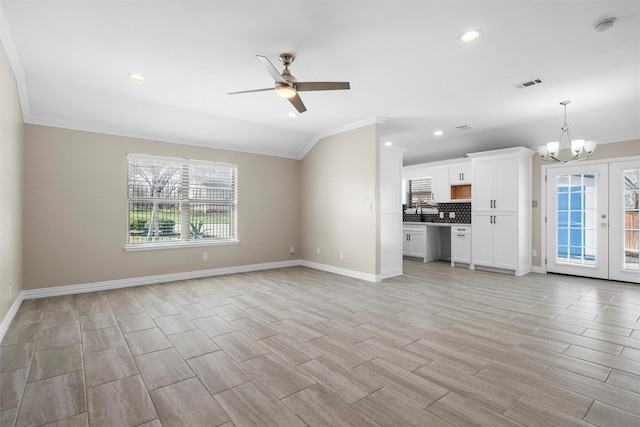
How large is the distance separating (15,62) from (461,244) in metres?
7.53

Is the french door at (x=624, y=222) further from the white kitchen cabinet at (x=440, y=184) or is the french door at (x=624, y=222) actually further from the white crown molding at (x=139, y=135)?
the white crown molding at (x=139, y=135)

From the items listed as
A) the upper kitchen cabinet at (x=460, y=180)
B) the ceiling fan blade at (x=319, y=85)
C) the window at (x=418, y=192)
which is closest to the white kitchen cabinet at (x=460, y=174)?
the upper kitchen cabinet at (x=460, y=180)

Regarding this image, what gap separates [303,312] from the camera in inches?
146

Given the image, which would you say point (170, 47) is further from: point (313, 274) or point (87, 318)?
point (313, 274)

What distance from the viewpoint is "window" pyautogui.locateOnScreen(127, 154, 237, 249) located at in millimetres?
5234

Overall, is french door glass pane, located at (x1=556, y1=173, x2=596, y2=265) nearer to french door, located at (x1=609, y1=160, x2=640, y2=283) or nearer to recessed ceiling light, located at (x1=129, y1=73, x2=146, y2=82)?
french door, located at (x1=609, y1=160, x2=640, y2=283)

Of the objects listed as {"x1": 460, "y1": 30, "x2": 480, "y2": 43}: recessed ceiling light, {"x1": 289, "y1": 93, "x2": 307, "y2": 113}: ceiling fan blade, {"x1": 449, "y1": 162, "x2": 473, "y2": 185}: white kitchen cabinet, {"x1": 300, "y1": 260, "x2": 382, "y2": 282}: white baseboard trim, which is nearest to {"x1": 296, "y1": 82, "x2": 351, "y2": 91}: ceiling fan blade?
{"x1": 289, "y1": 93, "x2": 307, "y2": 113}: ceiling fan blade

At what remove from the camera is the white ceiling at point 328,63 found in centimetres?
246

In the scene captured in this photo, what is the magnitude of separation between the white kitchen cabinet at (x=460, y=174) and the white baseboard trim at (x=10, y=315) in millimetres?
7650

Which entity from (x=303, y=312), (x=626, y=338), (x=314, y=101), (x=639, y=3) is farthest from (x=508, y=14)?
(x=303, y=312)

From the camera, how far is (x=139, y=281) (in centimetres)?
509

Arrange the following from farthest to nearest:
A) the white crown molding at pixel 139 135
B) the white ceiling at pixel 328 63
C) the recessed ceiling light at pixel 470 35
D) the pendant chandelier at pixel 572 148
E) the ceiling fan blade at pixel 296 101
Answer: the white crown molding at pixel 139 135 → the pendant chandelier at pixel 572 148 → the ceiling fan blade at pixel 296 101 → the recessed ceiling light at pixel 470 35 → the white ceiling at pixel 328 63

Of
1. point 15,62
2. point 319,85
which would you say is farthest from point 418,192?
point 15,62

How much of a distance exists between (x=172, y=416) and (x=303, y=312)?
6.56 feet
